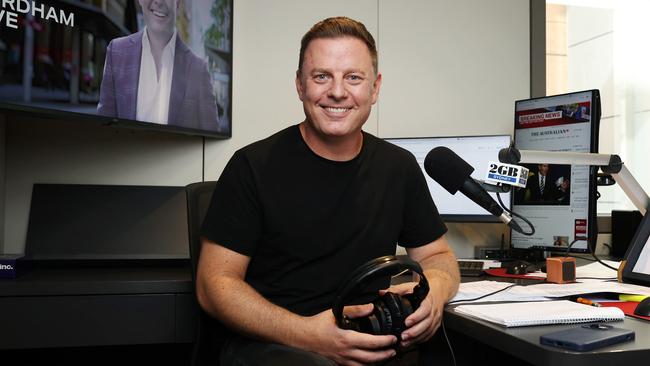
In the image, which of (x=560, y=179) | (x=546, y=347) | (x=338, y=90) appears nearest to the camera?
(x=546, y=347)

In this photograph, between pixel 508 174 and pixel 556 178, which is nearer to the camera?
pixel 508 174

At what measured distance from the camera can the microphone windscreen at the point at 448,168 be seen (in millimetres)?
1328

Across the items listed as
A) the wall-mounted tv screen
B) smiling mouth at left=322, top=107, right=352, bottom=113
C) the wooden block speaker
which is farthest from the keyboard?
the wall-mounted tv screen

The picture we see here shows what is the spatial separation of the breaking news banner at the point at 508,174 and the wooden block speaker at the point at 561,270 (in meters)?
0.50

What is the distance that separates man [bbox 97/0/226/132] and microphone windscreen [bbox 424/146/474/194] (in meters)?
0.97

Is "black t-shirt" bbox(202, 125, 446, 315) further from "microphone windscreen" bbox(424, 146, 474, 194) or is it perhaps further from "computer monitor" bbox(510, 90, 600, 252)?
"computer monitor" bbox(510, 90, 600, 252)

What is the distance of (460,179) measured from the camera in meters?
1.33

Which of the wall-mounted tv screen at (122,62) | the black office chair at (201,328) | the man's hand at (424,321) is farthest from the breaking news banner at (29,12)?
the man's hand at (424,321)

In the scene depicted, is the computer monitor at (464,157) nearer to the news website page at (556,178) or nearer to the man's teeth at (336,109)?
the news website page at (556,178)

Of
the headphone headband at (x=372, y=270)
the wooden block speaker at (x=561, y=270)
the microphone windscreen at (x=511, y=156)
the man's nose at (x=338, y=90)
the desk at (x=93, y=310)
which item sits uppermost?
the man's nose at (x=338, y=90)

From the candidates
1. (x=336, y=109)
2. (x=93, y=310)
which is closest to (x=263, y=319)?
(x=336, y=109)

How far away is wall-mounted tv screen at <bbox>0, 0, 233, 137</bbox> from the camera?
58.4 inches

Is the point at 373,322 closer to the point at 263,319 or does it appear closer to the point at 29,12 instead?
the point at 263,319

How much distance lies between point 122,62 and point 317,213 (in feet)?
2.77
